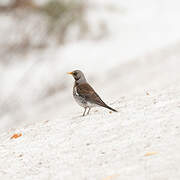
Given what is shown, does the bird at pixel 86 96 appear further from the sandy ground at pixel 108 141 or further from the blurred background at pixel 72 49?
the blurred background at pixel 72 49

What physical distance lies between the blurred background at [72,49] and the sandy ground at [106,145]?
5871 mm

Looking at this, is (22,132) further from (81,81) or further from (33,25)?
(33,25)

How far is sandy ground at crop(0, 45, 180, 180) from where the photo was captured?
4559 mm

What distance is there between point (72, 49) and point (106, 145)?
34.8ft

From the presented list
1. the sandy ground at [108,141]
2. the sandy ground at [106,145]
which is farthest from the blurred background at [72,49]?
the sandy ground at [106,145]

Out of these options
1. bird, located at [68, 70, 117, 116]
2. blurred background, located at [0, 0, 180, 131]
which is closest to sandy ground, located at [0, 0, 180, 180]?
bird, located at [68, 70, 117, 116]

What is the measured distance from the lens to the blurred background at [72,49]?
13.7 meters

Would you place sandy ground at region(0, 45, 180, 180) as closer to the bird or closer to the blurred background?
the bird

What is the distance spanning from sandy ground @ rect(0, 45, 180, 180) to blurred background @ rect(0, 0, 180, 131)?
19.3 feet

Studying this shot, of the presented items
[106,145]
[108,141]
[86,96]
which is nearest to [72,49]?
[86,96]

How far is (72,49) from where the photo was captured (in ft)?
51.5

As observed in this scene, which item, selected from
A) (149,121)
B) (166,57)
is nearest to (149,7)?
(166,57)

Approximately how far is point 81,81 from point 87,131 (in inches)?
47.1

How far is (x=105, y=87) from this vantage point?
13164 mm
